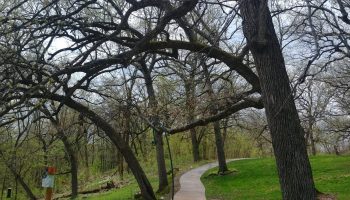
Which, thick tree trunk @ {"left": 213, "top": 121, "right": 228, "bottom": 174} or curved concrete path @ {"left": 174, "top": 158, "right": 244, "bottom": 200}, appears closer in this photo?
curved concrete path @ {"left": 174, "top": 158, "right": 244, "bottom": 200}

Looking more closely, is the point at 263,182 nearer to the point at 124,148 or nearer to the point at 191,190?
the point at 191,190

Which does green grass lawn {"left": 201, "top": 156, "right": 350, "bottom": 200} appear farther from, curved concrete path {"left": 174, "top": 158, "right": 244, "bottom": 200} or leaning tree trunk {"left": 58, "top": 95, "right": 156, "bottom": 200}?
leaning tree trunk {"left": 58, "top": 95, "right": 156, "bottom": 200}

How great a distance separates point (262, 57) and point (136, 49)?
6.57ft

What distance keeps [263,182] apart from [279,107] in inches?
654

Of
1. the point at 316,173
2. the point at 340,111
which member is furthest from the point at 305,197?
the point at 340,111

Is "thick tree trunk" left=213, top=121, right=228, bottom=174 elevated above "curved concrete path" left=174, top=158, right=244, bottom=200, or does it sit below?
above

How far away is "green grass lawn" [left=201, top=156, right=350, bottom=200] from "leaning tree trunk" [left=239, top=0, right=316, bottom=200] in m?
9.70

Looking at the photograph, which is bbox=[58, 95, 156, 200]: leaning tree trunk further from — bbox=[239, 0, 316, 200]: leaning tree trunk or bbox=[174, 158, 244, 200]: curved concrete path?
bbox=[239, 0, 316, 200]: leaning tree trunk

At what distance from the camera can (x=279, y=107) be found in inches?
220

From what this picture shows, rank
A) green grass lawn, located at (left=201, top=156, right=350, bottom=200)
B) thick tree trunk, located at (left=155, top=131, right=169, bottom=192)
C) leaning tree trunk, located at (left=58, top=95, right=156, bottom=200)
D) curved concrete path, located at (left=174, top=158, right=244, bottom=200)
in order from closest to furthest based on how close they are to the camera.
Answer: leaning tree trunk, located at (left=58, top=95, right=156, bottom=200) < green grass lawn, located at (left=201, top=156, right=350, bottom=200) < curved concrete path, located at (left=174, top=158, right=244, bottom=200) < thick tree trunk, located at (left=155, top=131, right=169, bottom=192)

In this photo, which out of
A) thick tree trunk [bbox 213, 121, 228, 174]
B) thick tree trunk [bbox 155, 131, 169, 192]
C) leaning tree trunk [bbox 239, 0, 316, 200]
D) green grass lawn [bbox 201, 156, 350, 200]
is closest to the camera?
leaning tree trunk [bbox 239, 0, 316, 200]

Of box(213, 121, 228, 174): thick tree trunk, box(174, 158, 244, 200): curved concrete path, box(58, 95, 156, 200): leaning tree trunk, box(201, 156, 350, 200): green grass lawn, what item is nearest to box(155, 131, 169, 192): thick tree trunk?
box(174, 158, 244, 200): curved concrete path

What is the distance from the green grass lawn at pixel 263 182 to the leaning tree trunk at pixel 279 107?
9.70m

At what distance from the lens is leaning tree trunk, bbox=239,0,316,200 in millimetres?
5406
